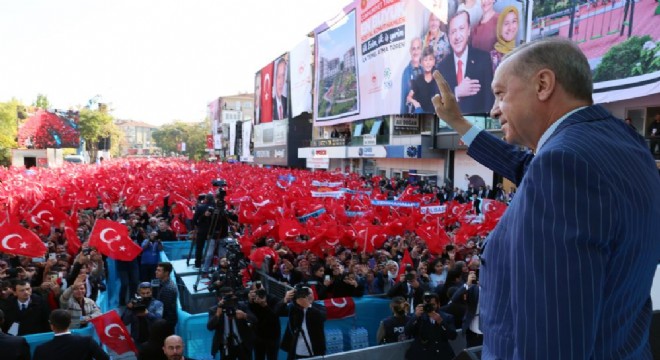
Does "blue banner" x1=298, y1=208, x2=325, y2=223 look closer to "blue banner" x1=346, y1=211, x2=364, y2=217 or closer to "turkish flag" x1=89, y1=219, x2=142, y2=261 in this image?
"blue banner" x1=346, y1=211, x2=364, y2=217

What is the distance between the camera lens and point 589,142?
1099 millimetres

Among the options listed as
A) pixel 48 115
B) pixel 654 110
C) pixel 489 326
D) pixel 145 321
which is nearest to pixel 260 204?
pixel 145 321

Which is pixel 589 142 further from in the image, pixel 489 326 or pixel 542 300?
pixel 489 326

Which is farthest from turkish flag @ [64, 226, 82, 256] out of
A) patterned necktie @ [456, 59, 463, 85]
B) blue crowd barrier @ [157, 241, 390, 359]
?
patterned necktie @ [456, 59, 463, 85]

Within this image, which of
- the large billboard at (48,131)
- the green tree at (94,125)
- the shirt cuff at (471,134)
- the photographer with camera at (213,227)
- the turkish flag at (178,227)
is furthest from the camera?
the green tree at (94,125)

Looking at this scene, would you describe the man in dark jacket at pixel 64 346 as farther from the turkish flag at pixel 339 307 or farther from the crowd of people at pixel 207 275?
the turkish flag at pixel 339 307

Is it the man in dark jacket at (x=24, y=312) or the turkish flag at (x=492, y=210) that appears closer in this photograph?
the man in dark jacket at (x=24, y=312)

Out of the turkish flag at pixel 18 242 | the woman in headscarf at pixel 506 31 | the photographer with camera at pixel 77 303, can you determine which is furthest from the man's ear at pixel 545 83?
the woman in headscarf at pixel 506 31

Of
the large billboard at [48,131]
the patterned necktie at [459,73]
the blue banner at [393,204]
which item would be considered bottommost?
the blue banner at [393,204]

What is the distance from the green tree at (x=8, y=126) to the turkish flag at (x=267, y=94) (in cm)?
2921

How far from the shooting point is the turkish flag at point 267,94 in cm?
6401

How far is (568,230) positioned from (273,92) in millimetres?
63743

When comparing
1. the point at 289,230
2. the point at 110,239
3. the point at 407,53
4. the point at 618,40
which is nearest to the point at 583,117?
the point at 110,239

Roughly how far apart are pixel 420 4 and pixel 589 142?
35355 millimetres
